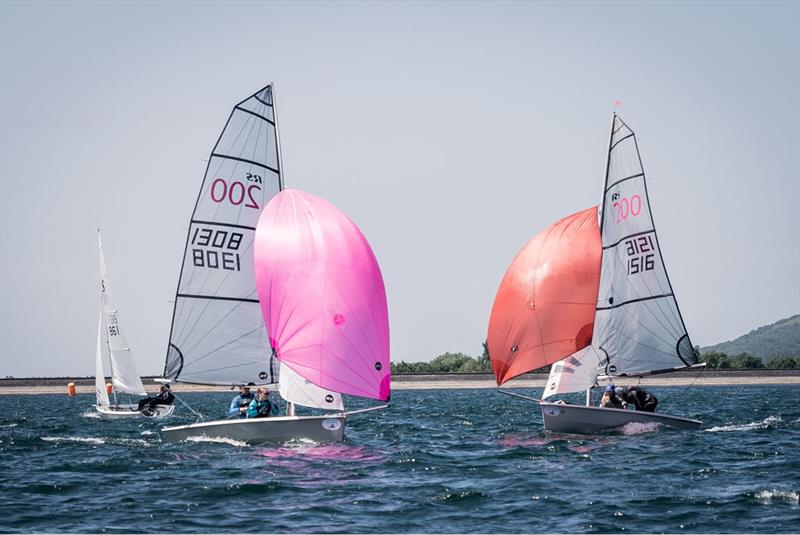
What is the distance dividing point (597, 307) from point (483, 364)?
8086 centimetres

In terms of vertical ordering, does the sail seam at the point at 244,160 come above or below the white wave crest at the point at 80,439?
above

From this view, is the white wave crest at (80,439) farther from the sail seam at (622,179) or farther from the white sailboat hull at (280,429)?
the sail seam at (622,179)

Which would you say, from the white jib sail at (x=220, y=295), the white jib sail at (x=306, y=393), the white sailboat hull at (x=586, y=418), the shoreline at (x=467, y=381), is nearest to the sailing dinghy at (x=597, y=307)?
the white sailboat hull at (x=586, y=418)

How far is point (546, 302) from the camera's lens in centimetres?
3222

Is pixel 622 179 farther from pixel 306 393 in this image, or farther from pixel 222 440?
pixel 222 440

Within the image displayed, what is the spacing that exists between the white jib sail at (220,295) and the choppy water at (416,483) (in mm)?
2366

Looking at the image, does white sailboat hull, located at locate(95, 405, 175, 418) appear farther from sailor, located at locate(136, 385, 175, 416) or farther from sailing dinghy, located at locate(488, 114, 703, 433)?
sailing dinghy, located at locate(488, 114, 703, 433)

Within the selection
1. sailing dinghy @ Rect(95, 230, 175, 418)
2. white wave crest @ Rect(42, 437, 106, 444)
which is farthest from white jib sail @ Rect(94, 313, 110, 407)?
white wave crest @ Rect(42, 437, 106, 444)

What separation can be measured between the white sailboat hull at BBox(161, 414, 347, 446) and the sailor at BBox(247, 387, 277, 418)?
88 cm

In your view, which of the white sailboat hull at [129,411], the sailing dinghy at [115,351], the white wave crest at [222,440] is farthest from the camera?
the sailing dinghy at [115,351]

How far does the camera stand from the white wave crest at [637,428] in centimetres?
3109

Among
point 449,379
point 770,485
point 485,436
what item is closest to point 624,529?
point 770,485

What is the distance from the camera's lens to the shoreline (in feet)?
314

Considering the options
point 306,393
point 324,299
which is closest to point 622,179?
point 324,299
